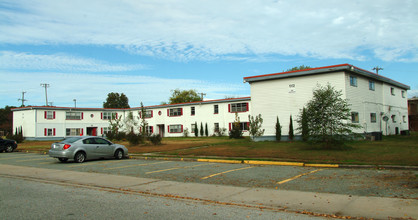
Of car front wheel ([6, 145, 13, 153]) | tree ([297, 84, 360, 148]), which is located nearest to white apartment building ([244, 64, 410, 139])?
tree ([297, 84, 360, 148])

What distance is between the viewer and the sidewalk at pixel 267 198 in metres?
6.74

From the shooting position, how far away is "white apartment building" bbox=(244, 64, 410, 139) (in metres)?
27.6

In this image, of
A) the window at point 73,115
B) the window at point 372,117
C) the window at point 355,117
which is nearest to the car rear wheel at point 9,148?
the window at point 355,117

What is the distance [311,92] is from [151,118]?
33100mm

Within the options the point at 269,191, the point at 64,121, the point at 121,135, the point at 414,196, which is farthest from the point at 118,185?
the point at 64,121

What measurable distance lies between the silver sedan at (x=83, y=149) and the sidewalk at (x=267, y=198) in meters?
4.95

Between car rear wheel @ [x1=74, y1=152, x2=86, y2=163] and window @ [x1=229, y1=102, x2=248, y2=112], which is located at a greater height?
window @ [x1=229, y1=102, x2=248, y2=112]

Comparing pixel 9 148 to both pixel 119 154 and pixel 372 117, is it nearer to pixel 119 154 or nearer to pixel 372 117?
pixel 119 154

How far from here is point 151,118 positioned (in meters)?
55.3

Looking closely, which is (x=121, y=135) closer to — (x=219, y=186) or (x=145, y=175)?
(x=145, y=175)

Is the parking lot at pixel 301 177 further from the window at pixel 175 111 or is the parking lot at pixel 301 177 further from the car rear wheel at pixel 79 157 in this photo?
the window at pixel 175 111

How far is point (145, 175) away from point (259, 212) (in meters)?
6.52

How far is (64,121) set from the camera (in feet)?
184

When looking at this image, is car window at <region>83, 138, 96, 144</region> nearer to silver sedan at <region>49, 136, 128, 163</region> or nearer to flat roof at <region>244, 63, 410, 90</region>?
silver sedan at <region>49, 136, 128, 163</region>
